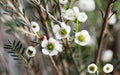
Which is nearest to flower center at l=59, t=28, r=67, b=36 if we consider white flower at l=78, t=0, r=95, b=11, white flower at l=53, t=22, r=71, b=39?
white flower at l=53, t=22, r=71, b=39

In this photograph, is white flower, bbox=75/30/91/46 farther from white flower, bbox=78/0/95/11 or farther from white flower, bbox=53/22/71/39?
white flower, bbox=78/0/95/11

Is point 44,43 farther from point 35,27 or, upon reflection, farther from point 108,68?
point 108,68

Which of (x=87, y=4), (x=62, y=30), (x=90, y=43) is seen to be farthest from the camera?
(x=90, y=43)

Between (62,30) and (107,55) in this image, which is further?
(107,55)

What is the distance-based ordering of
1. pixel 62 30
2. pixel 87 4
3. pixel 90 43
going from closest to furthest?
pixel 62 30 < pixel 87 4 < pixel 90 43

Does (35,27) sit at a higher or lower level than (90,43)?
higher

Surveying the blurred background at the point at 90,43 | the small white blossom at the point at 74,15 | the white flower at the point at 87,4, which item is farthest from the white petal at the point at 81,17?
the white flower at the point at 87,4

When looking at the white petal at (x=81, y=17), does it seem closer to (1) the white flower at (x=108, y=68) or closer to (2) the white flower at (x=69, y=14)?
(2) the white flower at (x=69, y=14)

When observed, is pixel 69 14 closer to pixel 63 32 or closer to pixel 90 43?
pixel 63 32

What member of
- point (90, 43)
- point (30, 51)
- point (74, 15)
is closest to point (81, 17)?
point (74, 15)

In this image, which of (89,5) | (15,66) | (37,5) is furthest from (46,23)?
(15,66)
